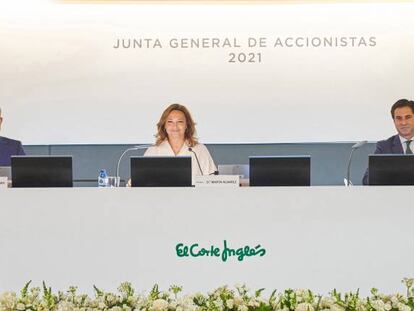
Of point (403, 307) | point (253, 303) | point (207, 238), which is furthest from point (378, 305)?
point (207, 238)

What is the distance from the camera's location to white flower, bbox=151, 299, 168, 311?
1.38 meters

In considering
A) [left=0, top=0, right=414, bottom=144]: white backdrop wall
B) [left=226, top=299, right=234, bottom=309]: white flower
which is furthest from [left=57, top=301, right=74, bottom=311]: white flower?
[left=0, top=0, right=414, bottom=144]: white backdrop wall

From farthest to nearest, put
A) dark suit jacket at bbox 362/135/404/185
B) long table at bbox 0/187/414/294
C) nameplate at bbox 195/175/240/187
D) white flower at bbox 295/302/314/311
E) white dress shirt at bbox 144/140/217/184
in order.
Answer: dark suit jacket at bbox 362/135/404/185 < white dress shirt at bbox 144/140/217/184 < nameplate at bbox 195/175/240/187 < long table at bbox 0/187/414/294 < white flower at bbox 295/302/314/311

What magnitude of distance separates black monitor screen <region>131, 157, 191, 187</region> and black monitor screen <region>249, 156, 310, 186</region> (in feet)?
1.07

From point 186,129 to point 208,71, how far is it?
54cm

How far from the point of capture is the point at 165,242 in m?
2.38

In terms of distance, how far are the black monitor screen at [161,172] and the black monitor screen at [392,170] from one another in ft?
2.76

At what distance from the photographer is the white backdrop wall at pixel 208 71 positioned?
5070 mm

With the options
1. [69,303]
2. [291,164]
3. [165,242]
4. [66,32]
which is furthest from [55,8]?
[69,303]

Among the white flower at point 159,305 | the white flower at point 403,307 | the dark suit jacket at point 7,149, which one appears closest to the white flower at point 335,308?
the white flower at point 403,307

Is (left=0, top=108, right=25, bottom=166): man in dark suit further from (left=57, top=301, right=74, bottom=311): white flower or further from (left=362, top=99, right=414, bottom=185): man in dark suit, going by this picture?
(left=57, top=301, right=74, bottom=311): white flower

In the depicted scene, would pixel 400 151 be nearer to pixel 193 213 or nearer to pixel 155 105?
pixel 155 105

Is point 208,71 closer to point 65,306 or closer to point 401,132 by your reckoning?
point 401,132

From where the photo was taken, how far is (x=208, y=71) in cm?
512
